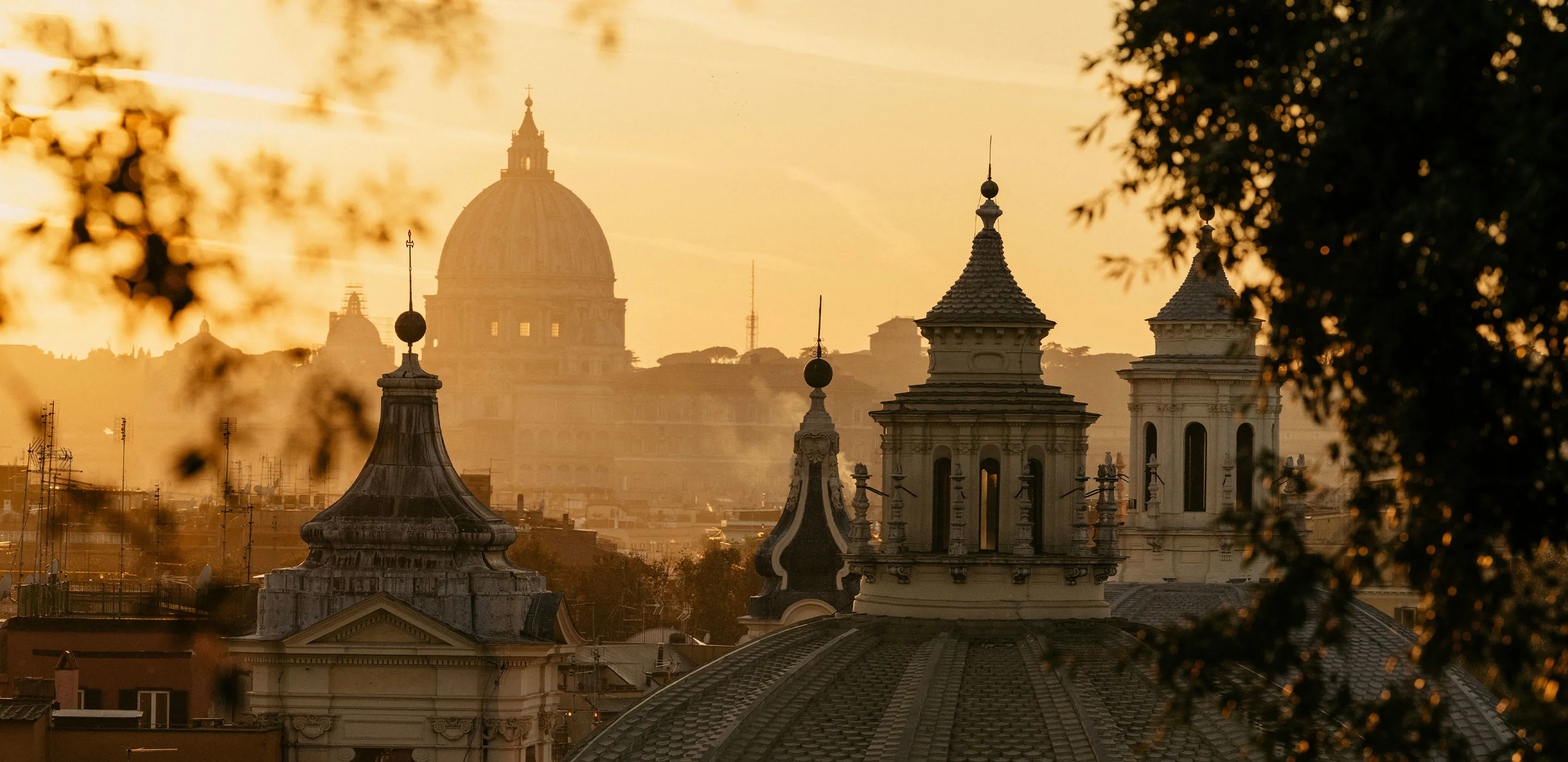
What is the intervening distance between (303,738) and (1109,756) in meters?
15.9

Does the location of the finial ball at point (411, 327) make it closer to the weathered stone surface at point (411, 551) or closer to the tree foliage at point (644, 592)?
the weathered stone surface at point (411, 551)

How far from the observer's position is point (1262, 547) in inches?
527

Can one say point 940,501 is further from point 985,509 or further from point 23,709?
point 23,709

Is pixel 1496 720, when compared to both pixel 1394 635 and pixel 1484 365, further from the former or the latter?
pixel 1484 365

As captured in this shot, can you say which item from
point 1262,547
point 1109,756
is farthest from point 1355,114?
point 1109,756

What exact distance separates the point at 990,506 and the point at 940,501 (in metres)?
0.60

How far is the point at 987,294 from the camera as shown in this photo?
4122 cm

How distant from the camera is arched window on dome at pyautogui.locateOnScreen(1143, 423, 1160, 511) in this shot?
54.6m

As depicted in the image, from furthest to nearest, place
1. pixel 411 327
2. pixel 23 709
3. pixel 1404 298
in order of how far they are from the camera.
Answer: pixel 411 327 < pixel 23 709 < pixel 1404 298

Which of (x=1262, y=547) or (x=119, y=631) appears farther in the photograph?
(x=119, y=631)

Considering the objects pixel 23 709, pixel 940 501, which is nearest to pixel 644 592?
pixel 23 709

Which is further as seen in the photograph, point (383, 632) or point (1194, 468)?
point (1194, 468)

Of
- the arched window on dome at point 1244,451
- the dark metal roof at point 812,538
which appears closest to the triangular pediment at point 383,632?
the dark metal roof at point 812,538

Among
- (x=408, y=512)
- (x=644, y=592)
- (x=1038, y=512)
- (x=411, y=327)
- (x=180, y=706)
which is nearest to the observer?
(x=1038, y=512)
